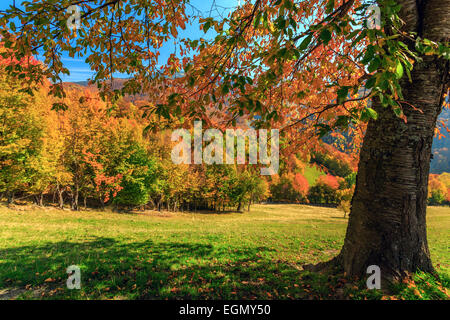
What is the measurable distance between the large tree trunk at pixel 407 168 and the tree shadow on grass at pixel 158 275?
127 cm

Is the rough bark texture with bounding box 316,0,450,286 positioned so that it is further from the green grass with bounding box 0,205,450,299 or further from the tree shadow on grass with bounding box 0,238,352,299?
the tree shadow on grass with bounding box 0,238,352,299

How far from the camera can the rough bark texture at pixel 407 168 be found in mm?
3482

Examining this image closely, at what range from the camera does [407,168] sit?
3506 millimetres

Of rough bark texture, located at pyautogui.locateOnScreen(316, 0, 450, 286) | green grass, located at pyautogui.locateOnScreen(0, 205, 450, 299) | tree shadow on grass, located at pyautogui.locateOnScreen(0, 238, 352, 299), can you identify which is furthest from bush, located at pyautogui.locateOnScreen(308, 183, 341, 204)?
rough bark texture, located at pyautogui.locateOnScreen(316, 0, 450, 286)

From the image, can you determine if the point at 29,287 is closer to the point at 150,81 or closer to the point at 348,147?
the point at 150,81

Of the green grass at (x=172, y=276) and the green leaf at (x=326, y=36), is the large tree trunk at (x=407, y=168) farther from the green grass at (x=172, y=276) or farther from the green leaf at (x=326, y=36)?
the green leaf at (x=326, y=36)

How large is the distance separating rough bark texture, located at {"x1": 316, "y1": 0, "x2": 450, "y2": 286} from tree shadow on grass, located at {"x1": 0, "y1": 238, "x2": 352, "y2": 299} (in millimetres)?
1261

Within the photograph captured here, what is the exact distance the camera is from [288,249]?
778 cm

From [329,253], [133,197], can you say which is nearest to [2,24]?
[329,253]

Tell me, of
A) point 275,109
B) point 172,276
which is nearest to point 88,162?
point 172,276

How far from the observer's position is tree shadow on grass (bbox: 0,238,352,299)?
3.74 m

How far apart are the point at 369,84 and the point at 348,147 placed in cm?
797

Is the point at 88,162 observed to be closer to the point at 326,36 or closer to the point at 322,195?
the point at 326,36
